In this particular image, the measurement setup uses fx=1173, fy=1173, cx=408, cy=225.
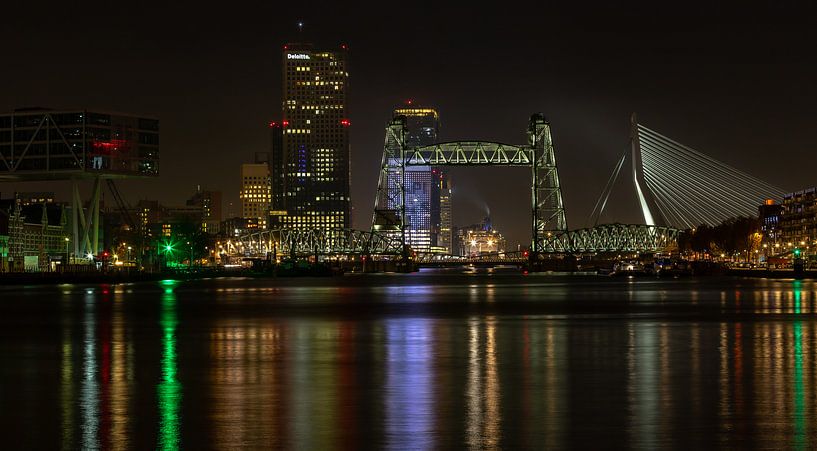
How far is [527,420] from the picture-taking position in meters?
16.2

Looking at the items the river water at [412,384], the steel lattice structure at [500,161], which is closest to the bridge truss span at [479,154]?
the steel lattice structure at [500,161]

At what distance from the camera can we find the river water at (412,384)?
15.1 metres

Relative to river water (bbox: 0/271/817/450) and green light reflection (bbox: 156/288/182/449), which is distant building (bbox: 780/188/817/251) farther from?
green light reflection (bbox: 156/288/182/449)

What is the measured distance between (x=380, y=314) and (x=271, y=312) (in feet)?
17.5

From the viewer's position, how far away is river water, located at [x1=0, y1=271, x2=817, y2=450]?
1510 centimetres

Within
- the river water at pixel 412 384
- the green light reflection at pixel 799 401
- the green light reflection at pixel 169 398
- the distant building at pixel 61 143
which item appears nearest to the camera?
the green light reflection at pixel 799 401

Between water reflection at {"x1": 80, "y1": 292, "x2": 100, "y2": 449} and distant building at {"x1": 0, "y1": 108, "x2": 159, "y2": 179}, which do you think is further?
distant building at {"x1": 0, "y1": 108, "x2": 159, "y2": 179}

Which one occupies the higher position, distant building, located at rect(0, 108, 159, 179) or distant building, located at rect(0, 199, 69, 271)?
distant building, located at rect(0, 108, 159, 179)

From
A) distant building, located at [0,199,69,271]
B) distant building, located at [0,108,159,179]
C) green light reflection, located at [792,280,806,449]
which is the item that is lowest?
green light reflection, located at [792,280,806,449]

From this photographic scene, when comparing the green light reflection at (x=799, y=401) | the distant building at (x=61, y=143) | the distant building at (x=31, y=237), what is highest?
the distant building at (x=61, y=143)

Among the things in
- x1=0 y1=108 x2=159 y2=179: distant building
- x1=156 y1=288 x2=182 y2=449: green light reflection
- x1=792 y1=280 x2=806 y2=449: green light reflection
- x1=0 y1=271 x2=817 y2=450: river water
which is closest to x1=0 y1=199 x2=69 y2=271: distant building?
x1=0 y1=108 x2=159 y2=179: distant building

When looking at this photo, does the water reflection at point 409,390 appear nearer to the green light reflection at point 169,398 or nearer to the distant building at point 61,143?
the green light reflection at point 169,398

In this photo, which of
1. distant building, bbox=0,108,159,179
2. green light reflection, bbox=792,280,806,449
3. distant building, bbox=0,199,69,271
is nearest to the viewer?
green light reflection, bbox=792,280,806,449

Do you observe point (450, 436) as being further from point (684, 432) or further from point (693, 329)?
point (693, 329)
